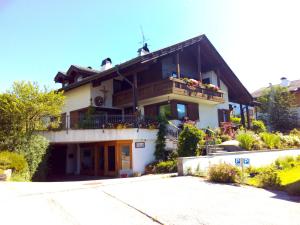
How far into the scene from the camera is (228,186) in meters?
10.9

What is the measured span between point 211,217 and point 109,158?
1258 cm

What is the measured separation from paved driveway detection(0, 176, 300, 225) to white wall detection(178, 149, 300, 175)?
9.07ft

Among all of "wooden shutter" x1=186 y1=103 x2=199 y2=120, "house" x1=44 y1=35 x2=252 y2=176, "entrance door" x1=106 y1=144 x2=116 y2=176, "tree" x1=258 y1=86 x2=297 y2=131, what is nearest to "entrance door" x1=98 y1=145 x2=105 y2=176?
"house" x1=44 y1=35 x2=252 y2=176

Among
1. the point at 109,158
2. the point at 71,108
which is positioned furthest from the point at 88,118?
the point at 71,108

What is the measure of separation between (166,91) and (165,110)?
2455 millimetres

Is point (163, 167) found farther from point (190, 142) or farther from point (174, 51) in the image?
point (174, 51)

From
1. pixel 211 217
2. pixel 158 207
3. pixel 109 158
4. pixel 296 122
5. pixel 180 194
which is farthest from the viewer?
pixel 296 122

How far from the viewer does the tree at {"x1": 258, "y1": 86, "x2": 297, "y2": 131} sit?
32.4 meters

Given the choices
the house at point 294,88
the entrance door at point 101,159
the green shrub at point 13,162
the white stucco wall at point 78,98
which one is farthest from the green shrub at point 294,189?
the house at point 294,88

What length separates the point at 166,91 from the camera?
63.8ft

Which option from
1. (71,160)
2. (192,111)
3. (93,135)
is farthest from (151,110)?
(71,160)

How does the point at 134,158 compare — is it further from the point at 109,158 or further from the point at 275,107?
the point at 275,107

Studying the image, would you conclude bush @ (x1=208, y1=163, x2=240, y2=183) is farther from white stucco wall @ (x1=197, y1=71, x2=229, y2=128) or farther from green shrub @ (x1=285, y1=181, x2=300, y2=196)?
white stucco wall @ (x1=197, y1=71, x2=229, y2=128)

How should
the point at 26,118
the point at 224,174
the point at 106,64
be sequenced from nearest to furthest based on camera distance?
1. the point at 224,174
2. the point at 26,118
3. the point at 106,64
